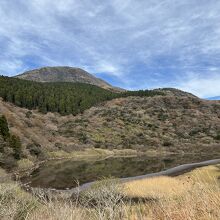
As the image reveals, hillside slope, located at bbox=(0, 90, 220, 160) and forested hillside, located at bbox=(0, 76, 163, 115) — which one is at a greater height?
forested hillside, located at bbox=(0, 76, 163, 115)

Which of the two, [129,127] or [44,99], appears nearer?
[129,127]

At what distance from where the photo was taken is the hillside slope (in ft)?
301

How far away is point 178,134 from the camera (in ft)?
406

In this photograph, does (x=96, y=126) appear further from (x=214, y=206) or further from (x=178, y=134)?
(x=214, y=206)

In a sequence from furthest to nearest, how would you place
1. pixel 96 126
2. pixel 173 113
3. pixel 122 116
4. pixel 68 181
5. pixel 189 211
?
1. pixel 173 113
2. pixel 122 116
3. pixel 96 126
4. pixel 68 181
5. pixel 189 211

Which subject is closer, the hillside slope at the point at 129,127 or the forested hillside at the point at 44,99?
the hillside slope at the point at 129,127

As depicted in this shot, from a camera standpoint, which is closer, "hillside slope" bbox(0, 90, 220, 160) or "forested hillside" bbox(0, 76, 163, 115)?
"hillside slope" bbox(0, 90, 220, 160)

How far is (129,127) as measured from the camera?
4911 inches

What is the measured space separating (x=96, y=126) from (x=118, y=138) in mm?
14115

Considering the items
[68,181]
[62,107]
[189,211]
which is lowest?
[68,181]

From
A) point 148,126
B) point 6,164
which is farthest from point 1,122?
point 148,126

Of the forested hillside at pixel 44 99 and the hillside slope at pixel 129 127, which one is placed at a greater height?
the forested hillside at pixel 44 99

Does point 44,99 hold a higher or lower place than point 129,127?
higher

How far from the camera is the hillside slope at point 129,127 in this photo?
3612 inches
